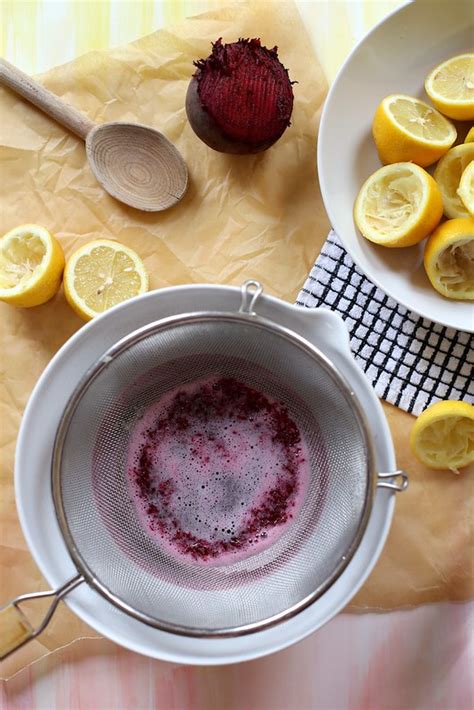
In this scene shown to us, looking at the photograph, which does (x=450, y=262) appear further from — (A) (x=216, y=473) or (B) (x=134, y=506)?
(B) (x=134, y=506)

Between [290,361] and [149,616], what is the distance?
0.47 meters

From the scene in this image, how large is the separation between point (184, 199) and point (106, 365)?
40cm

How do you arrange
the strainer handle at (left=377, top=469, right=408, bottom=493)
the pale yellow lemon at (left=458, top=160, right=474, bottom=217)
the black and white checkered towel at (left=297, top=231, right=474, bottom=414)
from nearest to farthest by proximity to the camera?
the strainer handle at (left=377, top=469, right=408, bottom=493), the pale yellow lemon at (left=458, top=160, right=474, bottom=217), the black and white checkered towel at (left=297, top=231, right=474, bottom=414)

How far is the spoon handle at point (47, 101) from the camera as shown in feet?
4.45

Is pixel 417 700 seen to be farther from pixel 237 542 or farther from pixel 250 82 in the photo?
pixel 250 82

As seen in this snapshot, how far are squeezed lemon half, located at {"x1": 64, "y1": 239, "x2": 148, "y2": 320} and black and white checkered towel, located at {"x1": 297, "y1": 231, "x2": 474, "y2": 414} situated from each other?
12.2 inches

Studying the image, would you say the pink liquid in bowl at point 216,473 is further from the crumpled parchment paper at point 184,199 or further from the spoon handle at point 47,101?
the spoon handle at point 47,101

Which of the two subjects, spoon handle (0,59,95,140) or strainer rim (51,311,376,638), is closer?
strainer rim (51,311,376,638)

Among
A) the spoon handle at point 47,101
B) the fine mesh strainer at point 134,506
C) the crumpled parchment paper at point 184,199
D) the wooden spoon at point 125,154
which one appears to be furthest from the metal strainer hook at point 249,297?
the spoon handle at point 47,101

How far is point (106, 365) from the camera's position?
115 centimetres

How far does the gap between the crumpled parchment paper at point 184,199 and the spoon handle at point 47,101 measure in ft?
0.09

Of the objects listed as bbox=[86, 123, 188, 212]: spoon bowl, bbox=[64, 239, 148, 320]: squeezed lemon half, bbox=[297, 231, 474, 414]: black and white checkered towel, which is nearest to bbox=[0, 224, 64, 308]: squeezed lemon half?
bbox=[64, 239, 148, 320]: squeezed lemon half

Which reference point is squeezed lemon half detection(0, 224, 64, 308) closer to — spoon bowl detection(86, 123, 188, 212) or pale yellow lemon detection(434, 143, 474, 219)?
spoon bowl detection(86, 123, 188, 212)

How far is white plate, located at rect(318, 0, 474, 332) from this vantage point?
1.30 metres
